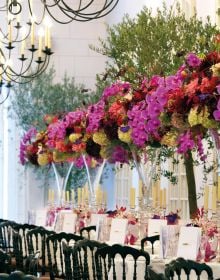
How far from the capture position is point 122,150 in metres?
8.04

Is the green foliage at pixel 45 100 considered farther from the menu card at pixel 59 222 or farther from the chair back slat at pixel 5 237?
the menu card at pixel 59 222

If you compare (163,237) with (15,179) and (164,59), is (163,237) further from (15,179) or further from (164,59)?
(15,179)

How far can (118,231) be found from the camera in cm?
746

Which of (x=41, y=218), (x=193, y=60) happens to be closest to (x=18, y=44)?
(x=41, y=218)

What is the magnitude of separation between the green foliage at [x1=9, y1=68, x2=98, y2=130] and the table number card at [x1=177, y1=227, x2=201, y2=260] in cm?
791

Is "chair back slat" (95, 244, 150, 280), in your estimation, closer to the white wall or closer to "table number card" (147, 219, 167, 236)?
"table number card" (147, 219, 167, 236)

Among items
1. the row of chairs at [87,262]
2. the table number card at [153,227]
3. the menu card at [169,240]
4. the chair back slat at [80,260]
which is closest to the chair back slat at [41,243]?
the row of chairs at [87,262]

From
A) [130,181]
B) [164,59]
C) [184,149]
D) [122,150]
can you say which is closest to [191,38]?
[164,59]

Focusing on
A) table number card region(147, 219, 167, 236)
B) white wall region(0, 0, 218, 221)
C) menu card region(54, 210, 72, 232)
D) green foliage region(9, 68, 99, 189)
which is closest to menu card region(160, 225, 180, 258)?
table number card region(147, 219, 167, 236)

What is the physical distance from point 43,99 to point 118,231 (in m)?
6.93

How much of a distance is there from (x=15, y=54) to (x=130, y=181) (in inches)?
117

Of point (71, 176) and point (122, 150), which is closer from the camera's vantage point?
point (122, 150)

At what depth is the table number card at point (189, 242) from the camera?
6.05 meters

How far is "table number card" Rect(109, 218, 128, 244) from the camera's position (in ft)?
24.3
